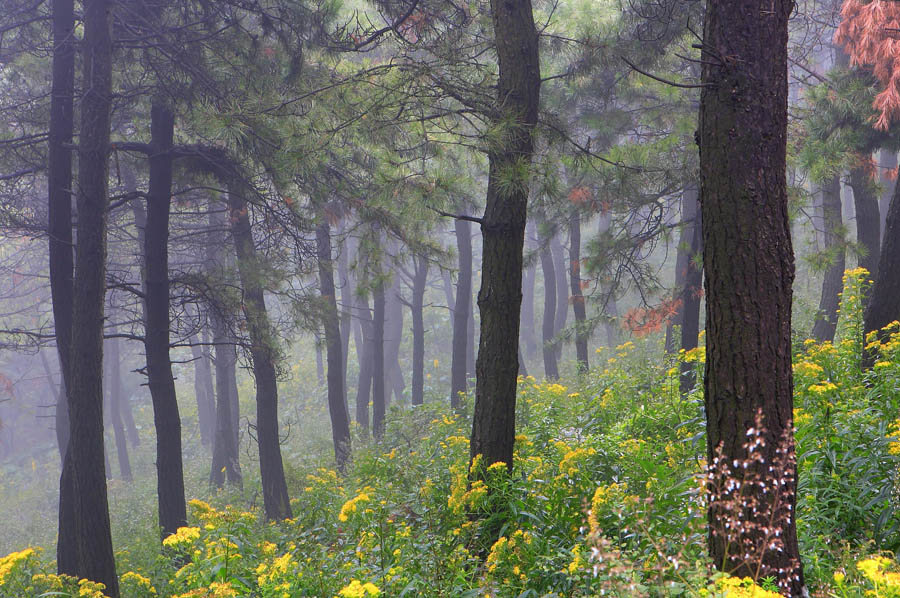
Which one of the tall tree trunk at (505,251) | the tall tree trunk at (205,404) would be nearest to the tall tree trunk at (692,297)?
the tall tree trunk at (505,251)

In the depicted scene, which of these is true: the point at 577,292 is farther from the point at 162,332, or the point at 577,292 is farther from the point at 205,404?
the point at 205,404

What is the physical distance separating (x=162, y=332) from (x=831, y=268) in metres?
12.3

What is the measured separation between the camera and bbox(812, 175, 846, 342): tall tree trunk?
1021cm

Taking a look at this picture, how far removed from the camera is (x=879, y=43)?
31.3ft

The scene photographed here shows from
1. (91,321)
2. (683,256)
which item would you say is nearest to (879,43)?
(683,256)

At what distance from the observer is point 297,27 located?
343 inches

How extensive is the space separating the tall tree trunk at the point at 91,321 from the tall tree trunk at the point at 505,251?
4.48m

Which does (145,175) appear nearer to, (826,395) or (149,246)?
(149,246)

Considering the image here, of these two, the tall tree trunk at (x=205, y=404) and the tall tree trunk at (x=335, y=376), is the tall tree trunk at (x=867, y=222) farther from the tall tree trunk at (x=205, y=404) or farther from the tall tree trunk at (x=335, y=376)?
the tall tree trunk at (x=205, y=404)

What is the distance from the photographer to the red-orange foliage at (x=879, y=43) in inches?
350

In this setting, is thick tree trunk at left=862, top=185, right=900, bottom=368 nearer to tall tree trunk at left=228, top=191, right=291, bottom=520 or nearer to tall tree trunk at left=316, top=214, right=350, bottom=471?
tall tree trunk at left=228, top=191, right=291, bottom=520

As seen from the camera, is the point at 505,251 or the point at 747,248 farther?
the point at 505,251

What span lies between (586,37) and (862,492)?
5474 millimetres

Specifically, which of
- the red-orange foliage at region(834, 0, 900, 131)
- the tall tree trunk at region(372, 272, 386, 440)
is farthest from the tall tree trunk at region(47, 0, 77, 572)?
the red-orange foliage at region(834, 0, 900, 131)
